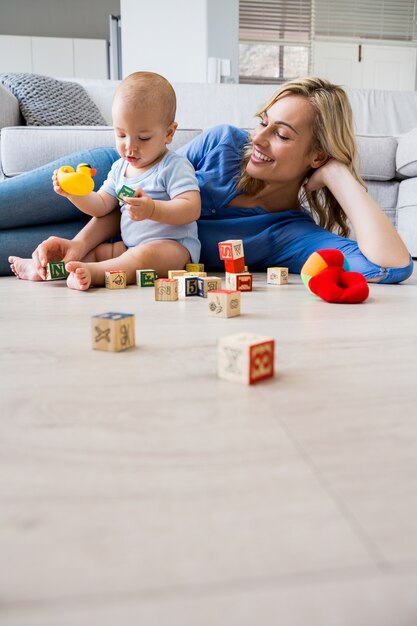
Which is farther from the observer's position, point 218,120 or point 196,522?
point 218,120

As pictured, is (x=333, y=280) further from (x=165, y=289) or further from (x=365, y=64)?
(x=365, y=64)

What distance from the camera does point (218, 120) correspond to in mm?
3062

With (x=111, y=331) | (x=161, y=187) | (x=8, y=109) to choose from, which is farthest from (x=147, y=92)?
(x=8, y=109)

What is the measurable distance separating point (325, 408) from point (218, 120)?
2.73 meters

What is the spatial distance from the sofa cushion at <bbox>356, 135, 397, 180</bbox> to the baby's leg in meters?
1.52

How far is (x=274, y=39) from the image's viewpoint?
19.1ft

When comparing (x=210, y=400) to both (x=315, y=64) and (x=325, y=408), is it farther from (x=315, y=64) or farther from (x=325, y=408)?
(x=315, y=64)

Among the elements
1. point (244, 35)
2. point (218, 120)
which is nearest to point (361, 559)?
point (218, 120)

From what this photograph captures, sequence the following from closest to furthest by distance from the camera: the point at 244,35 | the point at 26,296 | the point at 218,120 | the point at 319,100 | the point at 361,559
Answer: the point at 361,559, the point at 26,296, the point at 319,100, the point at 218,120, the point at 244,35

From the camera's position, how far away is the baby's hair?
1.36 m

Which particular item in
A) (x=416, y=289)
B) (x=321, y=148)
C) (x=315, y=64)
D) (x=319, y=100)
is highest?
(x=315, y=64)

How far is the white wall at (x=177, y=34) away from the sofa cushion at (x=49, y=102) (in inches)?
63.7

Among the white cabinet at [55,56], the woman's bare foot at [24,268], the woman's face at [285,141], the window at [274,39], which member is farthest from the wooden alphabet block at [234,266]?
the white cabinet at [55,56]

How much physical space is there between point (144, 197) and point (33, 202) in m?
0.46
